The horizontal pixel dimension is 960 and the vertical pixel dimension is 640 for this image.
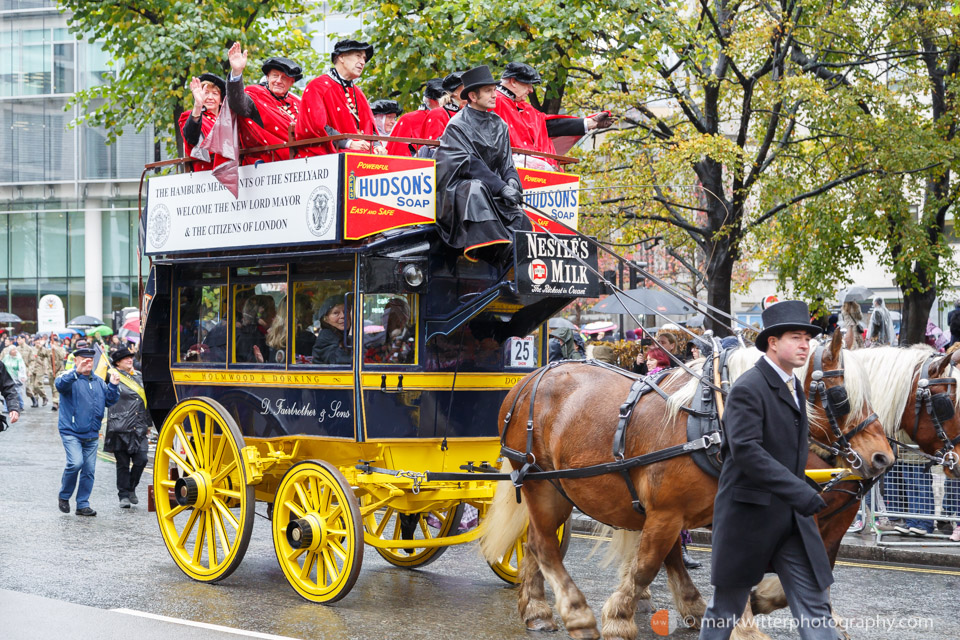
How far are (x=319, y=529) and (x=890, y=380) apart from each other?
12.1 feet

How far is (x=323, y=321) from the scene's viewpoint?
302 inches

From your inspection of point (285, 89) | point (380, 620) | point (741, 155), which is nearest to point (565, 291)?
point (380, 620)

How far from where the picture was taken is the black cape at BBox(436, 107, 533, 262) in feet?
Result: 23.1

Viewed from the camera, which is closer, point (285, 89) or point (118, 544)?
point (285, 89)

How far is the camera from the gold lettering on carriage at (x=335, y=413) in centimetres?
747

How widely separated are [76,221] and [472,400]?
46484 millimetres

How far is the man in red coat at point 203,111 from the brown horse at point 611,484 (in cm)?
318

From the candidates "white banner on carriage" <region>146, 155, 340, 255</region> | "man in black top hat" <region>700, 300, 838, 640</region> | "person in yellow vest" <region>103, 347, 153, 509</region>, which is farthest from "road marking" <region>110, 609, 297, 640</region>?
"person in yellow vest" <region>103, 347, 153, 509</region>

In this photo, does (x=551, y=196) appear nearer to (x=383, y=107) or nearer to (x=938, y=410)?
(x=938, y=410)

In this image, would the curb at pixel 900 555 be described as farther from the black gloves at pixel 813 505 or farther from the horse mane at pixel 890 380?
the black gloves at pixel 813 505

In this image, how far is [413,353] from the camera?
24.4 feet

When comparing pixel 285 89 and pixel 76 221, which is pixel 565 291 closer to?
pixel 285 89

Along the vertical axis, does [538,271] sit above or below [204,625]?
above

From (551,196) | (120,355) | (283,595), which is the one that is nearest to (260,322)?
(283,595)
